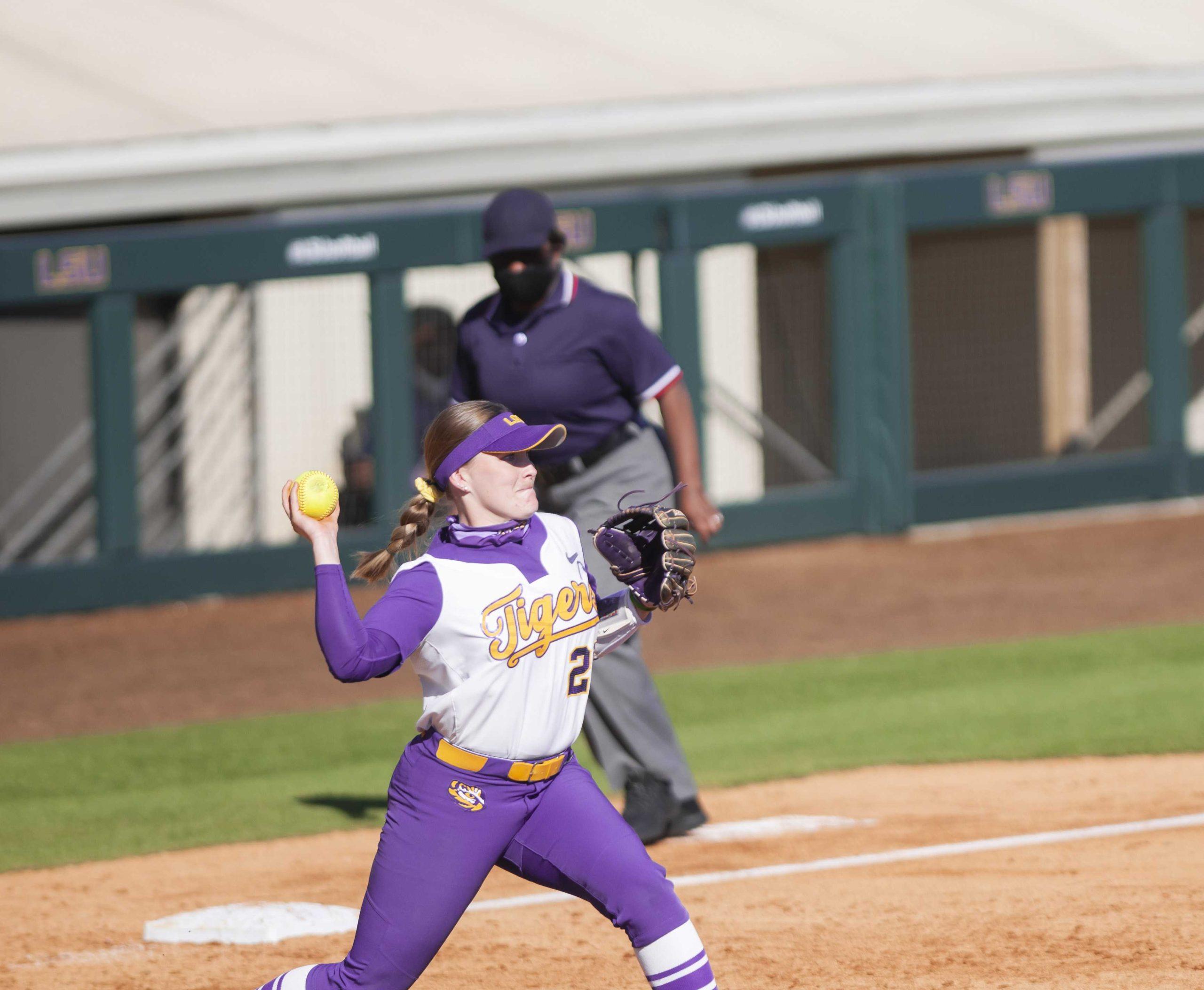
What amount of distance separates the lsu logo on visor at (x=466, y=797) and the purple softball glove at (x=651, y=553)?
0.62 metres

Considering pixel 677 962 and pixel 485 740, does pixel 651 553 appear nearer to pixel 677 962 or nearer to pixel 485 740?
pixel 485 740

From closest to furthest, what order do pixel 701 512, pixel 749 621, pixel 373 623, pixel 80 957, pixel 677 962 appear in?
pixel 373 623 < pixel 677 962 < pixel 80 957 < pixel 701 512 < pixel 749 621

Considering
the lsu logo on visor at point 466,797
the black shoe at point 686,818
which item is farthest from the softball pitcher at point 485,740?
the black shoe at point 686,818

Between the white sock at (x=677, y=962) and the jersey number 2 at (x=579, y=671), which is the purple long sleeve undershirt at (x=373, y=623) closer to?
the jersey number 2 at (x=579, y=671)

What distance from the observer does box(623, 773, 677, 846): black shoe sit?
5.71 metres

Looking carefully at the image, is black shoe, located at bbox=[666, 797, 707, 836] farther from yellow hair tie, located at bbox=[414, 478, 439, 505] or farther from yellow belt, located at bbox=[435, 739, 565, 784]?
yellow hair tie, located at bbox=[414, 478, 439, 505]

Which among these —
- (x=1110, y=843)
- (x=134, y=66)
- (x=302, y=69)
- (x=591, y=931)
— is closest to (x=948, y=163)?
(x=302, y=69)

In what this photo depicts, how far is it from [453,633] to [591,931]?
1.78m

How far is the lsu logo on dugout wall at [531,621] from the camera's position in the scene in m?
3.52

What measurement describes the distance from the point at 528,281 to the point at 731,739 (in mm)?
2744

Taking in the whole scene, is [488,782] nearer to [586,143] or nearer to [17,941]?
[17,941]

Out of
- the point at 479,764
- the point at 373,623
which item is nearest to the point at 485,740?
the point at 479,764

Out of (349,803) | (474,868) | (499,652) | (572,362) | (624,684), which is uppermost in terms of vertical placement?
(572,362)

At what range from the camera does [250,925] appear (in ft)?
16.5
